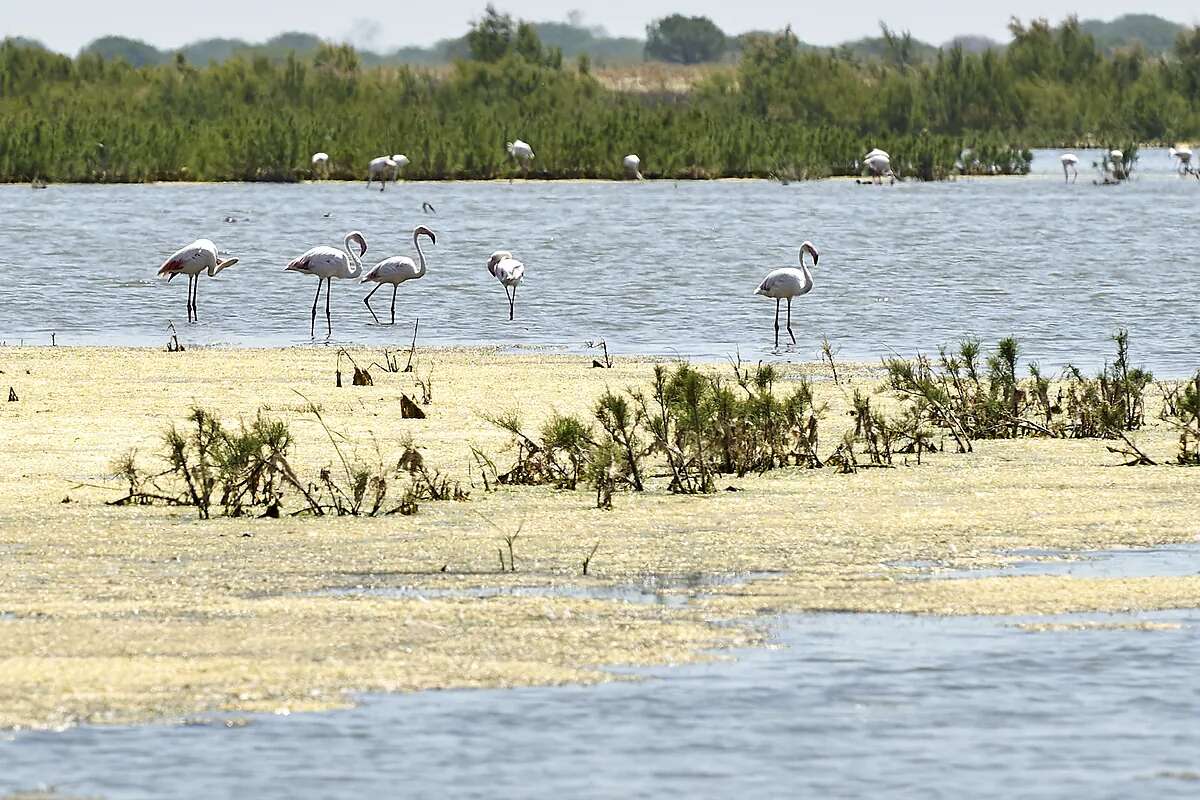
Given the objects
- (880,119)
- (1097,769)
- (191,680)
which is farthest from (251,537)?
(880,119)

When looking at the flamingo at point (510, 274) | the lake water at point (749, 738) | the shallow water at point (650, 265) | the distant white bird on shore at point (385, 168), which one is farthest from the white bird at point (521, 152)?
the lake water at point (749, 738)

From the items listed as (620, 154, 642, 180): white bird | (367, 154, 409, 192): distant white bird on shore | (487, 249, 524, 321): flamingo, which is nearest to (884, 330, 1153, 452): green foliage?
(487, 249, 524, 321): flamingo

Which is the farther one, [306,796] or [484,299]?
[484,299]

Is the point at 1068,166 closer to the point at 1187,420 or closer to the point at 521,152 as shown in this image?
the point at 521,152

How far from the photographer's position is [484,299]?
2433 cm

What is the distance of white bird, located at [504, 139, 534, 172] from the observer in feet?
163

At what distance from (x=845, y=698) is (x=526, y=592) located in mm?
1707

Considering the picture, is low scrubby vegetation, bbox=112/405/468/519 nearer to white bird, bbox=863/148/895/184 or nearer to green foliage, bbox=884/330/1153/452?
green foliage, bbox=884/330/1153/452

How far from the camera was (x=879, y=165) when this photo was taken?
163 ft

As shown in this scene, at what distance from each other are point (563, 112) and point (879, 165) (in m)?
15.6

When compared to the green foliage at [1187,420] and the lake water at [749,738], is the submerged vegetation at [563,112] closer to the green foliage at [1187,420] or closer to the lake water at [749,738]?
the green foliage at [1187,420]

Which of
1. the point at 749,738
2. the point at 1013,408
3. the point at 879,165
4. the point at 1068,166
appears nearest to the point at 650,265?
the point at 1013,408

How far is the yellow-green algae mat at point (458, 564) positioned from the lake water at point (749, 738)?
0.26 meters

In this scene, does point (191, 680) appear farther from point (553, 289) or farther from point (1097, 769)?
point (553, 289)
